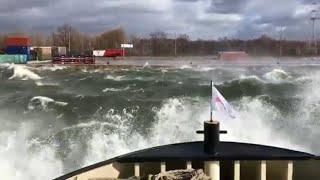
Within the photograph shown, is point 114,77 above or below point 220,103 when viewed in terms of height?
below

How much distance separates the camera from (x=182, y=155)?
6.53 meters

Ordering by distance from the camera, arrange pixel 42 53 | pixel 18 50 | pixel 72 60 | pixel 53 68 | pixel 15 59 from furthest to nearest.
→ pixel 18 50
pixel 42 53
pixel 15 59
pixel 72 60
pixel 53 68

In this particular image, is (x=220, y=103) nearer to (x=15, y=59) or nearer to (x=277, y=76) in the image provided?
(x=277, y=76)

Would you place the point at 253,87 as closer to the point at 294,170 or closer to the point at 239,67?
the point at 239,67

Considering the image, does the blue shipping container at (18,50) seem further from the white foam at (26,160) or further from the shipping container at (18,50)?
the white foam at (26,160)

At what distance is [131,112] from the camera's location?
25.2 metres

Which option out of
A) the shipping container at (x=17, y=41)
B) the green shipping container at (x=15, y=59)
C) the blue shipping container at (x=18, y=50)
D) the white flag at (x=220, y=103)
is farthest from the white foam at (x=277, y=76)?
the shipping container at (x=17, y=41)

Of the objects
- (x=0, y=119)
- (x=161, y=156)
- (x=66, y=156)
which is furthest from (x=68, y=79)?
(x=161, y=156)

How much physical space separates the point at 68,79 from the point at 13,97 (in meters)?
7.28

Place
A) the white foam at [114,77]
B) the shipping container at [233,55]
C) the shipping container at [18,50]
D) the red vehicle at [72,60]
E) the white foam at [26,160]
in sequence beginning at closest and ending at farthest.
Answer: the white foam at [26,160] < the white foam at [114,77] < the red vehicle at [72,60] < the shipping container at [233,55] < the shipping container at [18,50]

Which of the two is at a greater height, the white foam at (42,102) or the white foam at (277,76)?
the white foam at (277,76)

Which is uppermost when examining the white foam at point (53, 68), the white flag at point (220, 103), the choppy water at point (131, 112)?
the white flag at point (220, 103)

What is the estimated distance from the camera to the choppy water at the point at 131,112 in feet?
65.0

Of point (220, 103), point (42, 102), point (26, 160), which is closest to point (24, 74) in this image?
point (42, 102)
